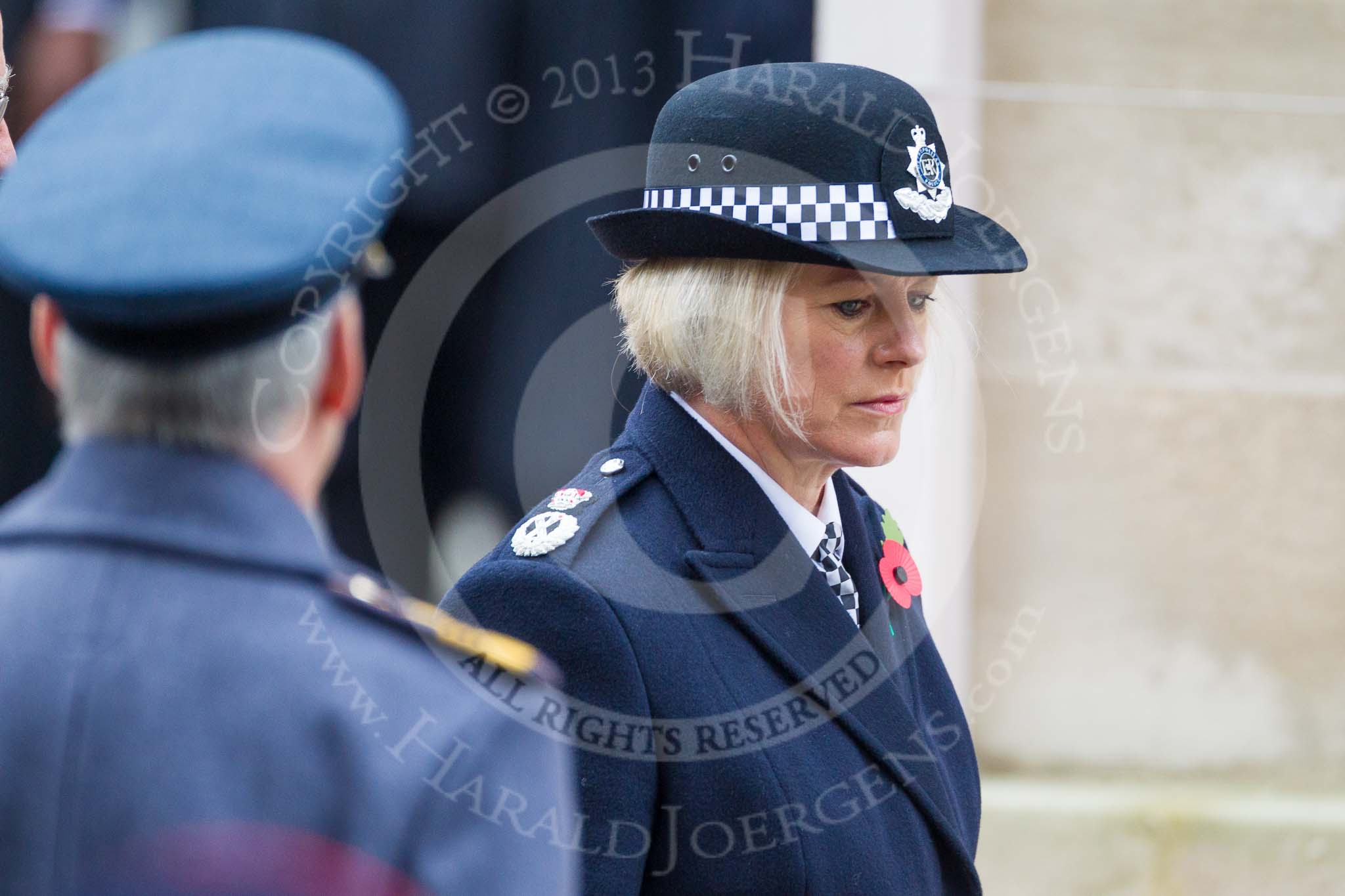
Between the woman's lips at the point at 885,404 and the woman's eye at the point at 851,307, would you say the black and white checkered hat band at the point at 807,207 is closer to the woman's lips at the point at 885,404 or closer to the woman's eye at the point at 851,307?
the woman's eye at the point at 851,307

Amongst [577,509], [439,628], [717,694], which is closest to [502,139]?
[577,509]

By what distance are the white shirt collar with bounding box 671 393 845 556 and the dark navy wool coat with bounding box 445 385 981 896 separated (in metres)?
0.02

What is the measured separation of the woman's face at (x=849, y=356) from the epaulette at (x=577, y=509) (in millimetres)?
219

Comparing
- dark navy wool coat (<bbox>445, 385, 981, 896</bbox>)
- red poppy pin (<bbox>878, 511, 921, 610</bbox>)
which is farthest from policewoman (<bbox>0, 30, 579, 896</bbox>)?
red poppy pin (<bbox>878, 511, 921, 610</bbox>)

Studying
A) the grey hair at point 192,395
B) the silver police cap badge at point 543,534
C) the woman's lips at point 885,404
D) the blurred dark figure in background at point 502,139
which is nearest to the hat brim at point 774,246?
the woman's lips at point 885,404

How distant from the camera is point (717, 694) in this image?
1867mm

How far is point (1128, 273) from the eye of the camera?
3.95 m

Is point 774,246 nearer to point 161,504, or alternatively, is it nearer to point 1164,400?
point 161,504

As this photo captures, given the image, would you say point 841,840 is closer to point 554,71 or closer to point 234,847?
point 234,847

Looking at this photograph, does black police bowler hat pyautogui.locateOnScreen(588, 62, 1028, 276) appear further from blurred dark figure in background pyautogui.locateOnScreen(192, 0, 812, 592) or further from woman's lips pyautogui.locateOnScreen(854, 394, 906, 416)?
blurred dark figure in background pyautogui.locateOnScreen(192, 0, 812, 592)

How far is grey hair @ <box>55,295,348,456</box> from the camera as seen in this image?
1080 mm

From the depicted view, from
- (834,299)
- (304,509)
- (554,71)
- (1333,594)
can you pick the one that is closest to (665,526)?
(834,299)

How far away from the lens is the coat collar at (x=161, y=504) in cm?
108

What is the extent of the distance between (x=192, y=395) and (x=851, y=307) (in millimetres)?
1134
